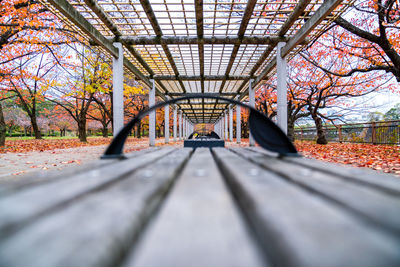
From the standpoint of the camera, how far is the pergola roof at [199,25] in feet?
18.0

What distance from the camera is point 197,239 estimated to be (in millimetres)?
396

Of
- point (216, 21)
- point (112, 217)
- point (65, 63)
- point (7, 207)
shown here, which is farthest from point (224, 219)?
point (65, 63)

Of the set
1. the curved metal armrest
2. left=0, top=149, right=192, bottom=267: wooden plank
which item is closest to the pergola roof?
the curved metal armrest

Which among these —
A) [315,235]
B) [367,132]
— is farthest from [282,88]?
[367,132]

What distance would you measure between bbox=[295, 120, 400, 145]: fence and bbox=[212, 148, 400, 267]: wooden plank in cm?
1376

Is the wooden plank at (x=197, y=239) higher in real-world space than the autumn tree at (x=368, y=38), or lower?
lower

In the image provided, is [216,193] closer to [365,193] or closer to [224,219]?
[224,219]

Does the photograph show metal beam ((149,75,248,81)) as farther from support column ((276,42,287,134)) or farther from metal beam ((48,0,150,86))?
metal beam ((48,0,150,86))

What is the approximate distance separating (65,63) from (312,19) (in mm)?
14155

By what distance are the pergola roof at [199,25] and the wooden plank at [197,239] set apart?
6.12 m

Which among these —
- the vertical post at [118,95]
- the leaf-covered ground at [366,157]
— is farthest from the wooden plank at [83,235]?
Answer: the vertical post at [118,95]

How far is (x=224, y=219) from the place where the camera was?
1.60ft

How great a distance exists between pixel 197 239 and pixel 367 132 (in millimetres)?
16028

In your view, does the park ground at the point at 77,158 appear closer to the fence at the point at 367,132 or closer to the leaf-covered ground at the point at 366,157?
A: the leaf-covered ground at the point at 366,157
